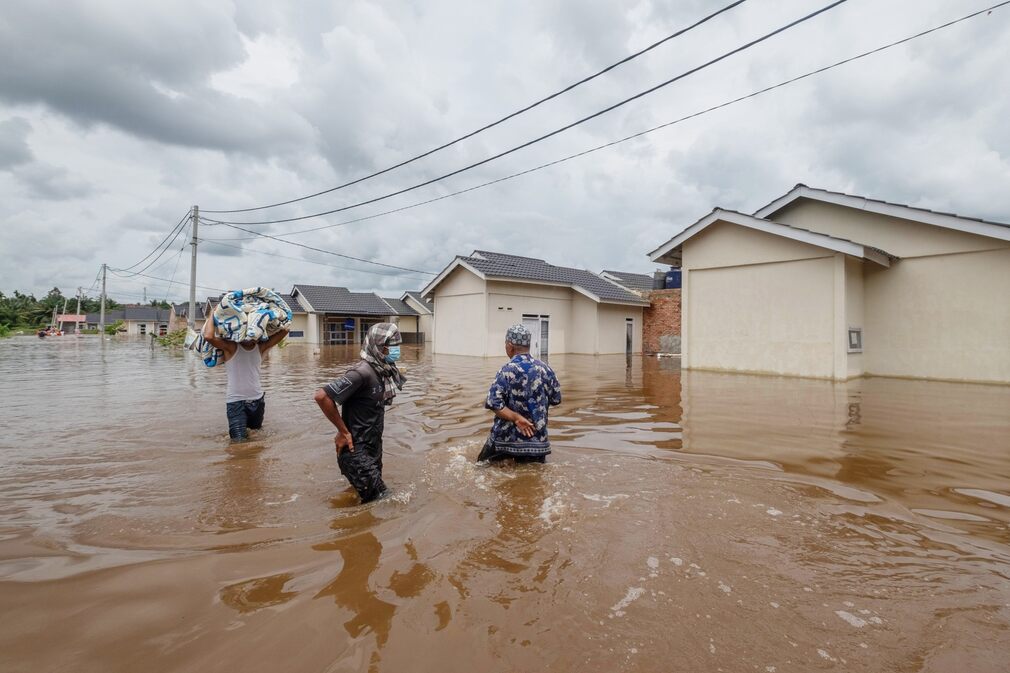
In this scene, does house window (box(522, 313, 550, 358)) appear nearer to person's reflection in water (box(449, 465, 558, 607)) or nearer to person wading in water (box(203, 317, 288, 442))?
person wading in water (box(203, 317, 288, 442))

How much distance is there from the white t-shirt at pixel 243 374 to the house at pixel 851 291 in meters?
11.1

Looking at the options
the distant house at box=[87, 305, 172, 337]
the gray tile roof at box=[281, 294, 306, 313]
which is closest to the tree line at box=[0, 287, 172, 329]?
the distant house at box=[87, 305, 172, 337]

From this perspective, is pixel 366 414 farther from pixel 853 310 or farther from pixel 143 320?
pixel 143 320

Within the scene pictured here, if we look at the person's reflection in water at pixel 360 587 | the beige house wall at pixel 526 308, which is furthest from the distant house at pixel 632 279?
the person's reflection in water at pixel 360 587

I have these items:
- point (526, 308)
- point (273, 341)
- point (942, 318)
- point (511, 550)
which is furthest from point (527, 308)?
point (511, 550)

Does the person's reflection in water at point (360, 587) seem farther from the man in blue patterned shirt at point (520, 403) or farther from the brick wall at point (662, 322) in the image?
the brick wall at point (662, 322)

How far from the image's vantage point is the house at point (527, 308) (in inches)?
772

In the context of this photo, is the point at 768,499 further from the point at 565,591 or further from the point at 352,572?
the point at 352,572

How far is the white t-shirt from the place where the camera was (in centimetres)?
538

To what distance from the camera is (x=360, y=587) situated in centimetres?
244

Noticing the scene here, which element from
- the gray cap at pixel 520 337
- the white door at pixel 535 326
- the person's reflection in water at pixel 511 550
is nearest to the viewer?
the person's reflection in water at pixel 511 550

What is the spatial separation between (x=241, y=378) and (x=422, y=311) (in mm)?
34132

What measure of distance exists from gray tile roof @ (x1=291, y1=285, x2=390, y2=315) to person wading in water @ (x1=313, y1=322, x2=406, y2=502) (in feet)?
106

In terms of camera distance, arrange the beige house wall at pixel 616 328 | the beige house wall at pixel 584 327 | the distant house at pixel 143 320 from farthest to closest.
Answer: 1. the distant house at pixel 143 320
2. the beige house wall at pixel 616 328
3. the beige house wall at pixel 584 327
